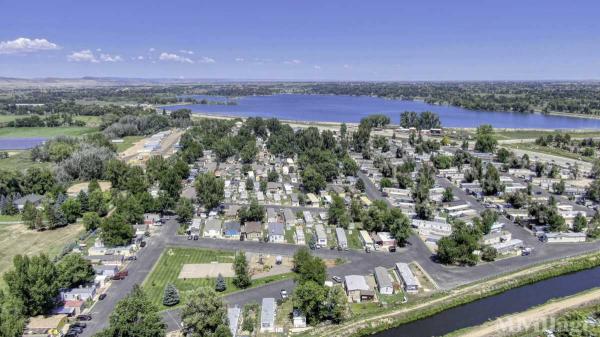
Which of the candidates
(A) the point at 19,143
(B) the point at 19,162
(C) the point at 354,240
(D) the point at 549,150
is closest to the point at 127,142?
(A) the point at 19,143

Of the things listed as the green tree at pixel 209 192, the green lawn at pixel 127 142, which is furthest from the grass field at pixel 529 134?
the green lawn at pixel 127 142

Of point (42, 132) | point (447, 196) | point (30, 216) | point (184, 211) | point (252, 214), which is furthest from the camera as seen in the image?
point (42, 132)

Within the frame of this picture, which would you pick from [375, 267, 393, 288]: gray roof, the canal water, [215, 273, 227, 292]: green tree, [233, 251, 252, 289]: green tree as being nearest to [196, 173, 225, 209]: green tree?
[233, 251, 252, 289]: green tree

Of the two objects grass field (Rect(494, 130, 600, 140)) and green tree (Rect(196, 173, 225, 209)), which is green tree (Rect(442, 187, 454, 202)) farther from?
grass field (Rect(494, 130, 600, 140))

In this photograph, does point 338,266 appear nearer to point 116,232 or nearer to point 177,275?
point 177,275

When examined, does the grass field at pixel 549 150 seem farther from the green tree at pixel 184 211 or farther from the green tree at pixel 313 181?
the green tree at pixel 184 211
